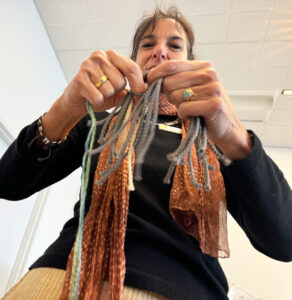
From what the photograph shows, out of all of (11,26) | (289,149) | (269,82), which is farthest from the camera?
(289,149)

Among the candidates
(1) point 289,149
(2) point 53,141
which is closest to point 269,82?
(1) point 289,149

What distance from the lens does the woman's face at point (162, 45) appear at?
642mm

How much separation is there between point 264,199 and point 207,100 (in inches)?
8.0

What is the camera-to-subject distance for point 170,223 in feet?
1.52

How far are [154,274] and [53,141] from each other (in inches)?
13.1

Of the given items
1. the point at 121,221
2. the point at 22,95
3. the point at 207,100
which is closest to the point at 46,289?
the point at 121,221

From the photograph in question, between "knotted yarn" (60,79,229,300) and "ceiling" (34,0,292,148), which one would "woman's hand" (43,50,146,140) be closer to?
"knotted yarn" (60,79,229,300)

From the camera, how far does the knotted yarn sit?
1.04 ft

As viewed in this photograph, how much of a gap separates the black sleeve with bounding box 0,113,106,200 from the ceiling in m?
1.20

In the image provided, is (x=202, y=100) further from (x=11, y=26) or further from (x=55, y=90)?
(x=55, y=90)

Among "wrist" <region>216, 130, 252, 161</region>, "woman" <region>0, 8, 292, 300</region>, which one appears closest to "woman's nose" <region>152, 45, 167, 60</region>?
"woman" <region>0, 8, 292, 300</region>

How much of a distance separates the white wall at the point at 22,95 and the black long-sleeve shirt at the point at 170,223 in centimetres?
83

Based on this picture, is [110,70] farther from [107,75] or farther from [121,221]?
[121,221]

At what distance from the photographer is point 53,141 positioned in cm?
47
